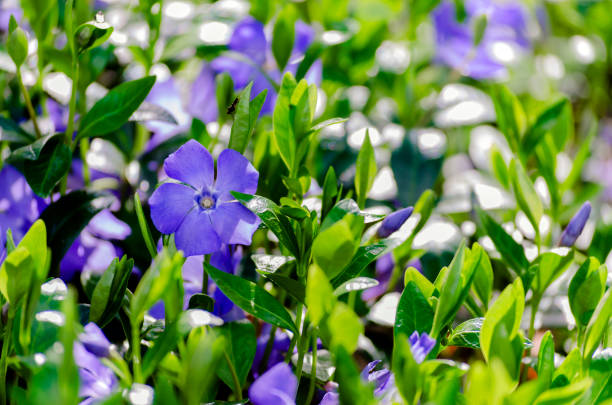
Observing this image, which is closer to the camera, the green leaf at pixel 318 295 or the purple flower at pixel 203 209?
the green leaf at pixel 318 295

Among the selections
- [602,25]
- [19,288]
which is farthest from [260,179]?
[602,25]

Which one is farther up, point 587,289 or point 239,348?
point 587,289

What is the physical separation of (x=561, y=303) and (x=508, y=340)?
18.3 inches

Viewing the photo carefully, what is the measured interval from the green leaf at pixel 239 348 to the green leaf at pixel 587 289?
0.39 m

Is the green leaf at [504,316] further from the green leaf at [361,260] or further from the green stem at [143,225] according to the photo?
the green stem at [143,225]

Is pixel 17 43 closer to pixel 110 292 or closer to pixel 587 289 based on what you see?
pixel 110 292

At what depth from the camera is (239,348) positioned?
86 cm

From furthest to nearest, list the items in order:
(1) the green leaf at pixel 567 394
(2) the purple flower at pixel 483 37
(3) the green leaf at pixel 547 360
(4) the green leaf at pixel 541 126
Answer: (2) the purple flower at pixel 483 37
(4) the green leaf at pixel 541 126
(3) the green leaf at pixel 547 360
(1) the green leaf at pixel 567 394

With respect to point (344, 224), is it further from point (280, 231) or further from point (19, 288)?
point (19, 288)

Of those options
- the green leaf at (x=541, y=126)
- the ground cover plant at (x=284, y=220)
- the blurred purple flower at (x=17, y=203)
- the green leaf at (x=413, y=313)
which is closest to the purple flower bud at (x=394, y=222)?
the ground cover plant at (x=284, y=220)

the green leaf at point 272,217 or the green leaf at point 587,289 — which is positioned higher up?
the green leaf at point 272,217

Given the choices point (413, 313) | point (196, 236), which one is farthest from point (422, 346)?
point (196, 236)

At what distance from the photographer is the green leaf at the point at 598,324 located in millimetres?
742

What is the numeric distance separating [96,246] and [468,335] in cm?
56
